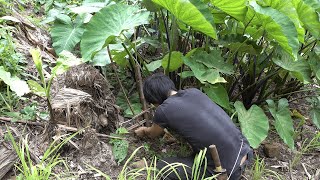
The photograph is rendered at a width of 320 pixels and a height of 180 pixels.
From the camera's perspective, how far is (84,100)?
232 centimetres

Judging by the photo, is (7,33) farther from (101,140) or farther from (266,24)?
(266,24)

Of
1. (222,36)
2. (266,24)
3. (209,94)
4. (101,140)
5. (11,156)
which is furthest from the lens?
(222,36)

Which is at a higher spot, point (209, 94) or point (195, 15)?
point (195, 15)

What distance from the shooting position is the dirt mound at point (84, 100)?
225 cm

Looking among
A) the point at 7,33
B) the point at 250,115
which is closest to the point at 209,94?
the point at 250,115

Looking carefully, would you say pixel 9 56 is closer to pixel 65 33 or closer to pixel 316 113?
pixel 65 33

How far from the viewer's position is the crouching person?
80.6 inches

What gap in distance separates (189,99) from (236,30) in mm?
860

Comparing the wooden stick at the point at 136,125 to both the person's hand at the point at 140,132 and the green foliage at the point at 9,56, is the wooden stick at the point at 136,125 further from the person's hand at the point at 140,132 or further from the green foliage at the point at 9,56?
the green foliage at the point at 9,56

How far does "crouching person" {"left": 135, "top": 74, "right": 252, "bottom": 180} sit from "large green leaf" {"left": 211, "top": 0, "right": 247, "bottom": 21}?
50cm

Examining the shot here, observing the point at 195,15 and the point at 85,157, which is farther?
the point at 85,157

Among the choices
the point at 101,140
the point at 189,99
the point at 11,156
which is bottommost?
the point at 101,140

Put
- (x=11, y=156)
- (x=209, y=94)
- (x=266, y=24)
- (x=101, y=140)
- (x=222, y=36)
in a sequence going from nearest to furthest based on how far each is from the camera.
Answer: (x=11, y=156) < (x=266, y=24) < (x=101, y=140) < (x=209, y=94) < (x=222, y=36)

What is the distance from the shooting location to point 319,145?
9.00ft
